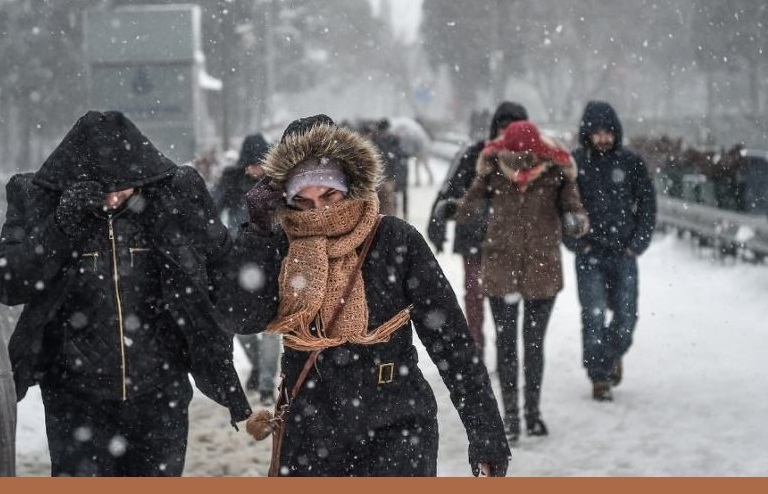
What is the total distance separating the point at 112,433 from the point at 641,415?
13.8ft

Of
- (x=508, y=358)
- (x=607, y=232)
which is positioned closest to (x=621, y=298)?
(x=607, y=232)

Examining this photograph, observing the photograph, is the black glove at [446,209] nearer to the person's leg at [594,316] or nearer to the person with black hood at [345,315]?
the person's leg at [594,316]

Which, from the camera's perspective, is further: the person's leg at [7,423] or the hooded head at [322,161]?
the person's leg at [7,423]

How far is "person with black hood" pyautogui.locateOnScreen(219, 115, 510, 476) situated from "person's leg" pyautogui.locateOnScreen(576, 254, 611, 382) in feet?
14.0

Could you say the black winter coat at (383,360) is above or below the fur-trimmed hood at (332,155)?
below

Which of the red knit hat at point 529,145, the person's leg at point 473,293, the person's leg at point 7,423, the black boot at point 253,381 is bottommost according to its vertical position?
the black boot at point 253,381

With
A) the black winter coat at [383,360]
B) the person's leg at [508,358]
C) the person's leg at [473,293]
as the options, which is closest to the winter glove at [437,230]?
the person's leg at [508,358]

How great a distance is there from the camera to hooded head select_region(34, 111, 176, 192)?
3910 mm

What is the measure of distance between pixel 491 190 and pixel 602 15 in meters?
56.6

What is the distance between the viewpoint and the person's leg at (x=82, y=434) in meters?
3.92

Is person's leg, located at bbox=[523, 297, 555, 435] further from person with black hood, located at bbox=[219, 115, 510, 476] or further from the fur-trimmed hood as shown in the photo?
the fur-trimmed hood

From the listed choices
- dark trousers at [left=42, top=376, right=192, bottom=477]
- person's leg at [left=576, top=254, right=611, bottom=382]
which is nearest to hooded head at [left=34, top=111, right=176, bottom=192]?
dark trousers at [left=42, top=376, right=192, bottom=477]

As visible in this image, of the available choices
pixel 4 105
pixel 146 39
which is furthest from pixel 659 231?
pixel 4 105

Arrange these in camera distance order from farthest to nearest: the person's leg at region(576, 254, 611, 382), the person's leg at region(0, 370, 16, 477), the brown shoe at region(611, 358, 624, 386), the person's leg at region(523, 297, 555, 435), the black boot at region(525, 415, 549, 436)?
the brown shoe at region(611, 358, 624, 386), the person's leg at region(576, 254, 611, 382), the black boot at region(525, 415, 549, 436), the person's leg at region(523, 297, 555, 435), the person's leg at region(0, 370, 16, 477)
